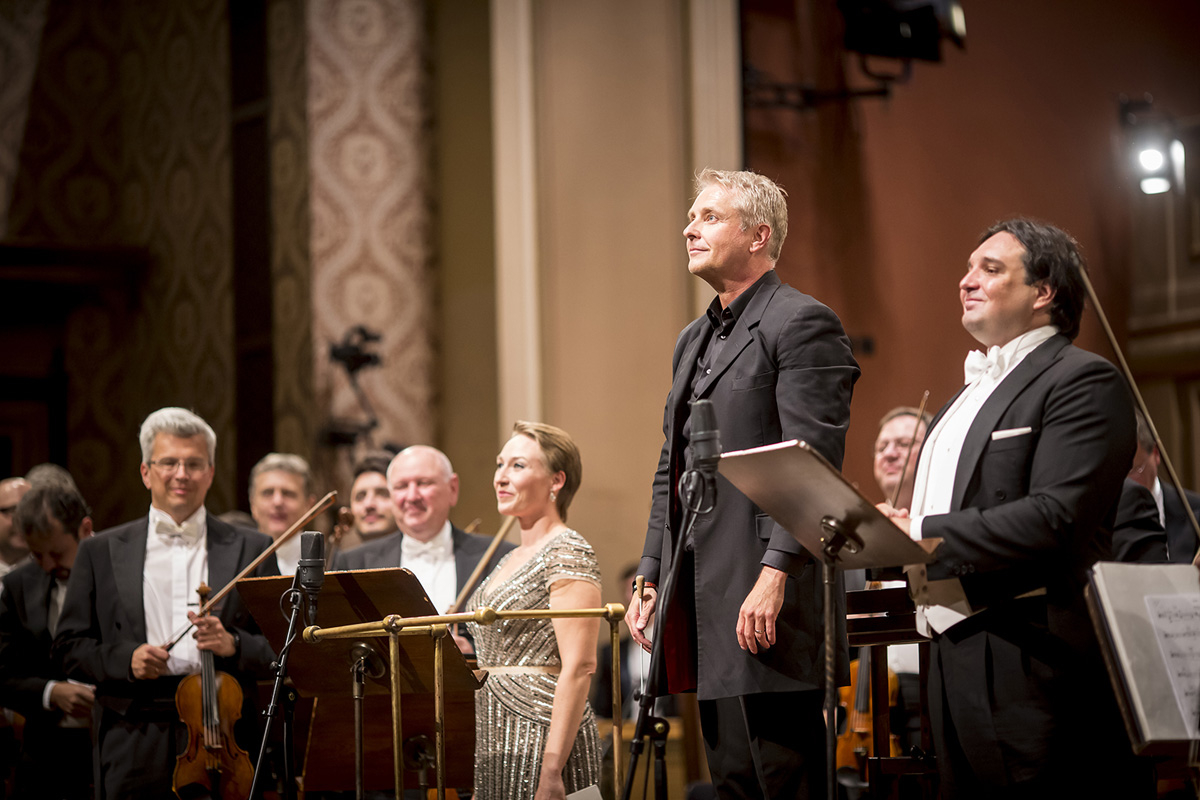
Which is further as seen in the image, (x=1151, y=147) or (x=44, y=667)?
(x=1151, y=147)

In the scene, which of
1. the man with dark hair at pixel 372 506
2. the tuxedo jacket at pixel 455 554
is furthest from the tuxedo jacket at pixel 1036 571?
the man with dark hair at pixel 372 506

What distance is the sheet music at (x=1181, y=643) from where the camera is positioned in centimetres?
204

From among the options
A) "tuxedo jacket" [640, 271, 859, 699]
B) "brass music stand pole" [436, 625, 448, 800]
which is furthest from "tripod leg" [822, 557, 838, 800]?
"brass music stand pole" [436, 625, 448, 800]

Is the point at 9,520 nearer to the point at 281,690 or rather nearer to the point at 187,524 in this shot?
the point at 187,524

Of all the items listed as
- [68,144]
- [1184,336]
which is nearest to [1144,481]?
[1184,336]

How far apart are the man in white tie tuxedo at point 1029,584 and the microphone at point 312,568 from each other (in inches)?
49.0

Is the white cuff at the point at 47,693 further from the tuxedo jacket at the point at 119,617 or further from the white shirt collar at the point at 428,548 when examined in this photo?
the white shirt collar at the point at 428,548

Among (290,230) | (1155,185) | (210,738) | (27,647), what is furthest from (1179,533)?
(290,230)

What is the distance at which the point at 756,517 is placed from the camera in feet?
7.96

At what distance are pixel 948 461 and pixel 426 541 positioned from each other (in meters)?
2.17

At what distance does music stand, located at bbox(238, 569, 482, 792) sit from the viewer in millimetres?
2744

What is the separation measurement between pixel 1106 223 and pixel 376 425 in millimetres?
5217

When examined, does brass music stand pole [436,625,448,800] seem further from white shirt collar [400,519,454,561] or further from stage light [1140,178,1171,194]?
stage light [1140,178,1171,194]

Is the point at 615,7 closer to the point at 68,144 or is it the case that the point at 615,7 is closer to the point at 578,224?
the point at 578,224
